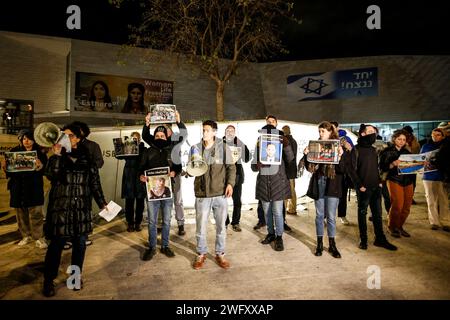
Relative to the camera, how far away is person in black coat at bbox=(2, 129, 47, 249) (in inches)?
192

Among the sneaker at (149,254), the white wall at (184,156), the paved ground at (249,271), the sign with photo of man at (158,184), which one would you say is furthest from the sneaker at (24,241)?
the sign with photo of man at (158,184)

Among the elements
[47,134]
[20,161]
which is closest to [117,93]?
[20,161]

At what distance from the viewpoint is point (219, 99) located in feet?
37.3

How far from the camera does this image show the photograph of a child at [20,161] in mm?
4848

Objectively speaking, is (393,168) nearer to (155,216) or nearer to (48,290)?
(155,216)

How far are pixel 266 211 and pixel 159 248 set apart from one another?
1974mm

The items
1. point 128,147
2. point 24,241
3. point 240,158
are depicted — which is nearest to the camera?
point 24,241

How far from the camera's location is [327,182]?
13.8 ft

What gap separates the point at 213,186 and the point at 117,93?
46.9 ft

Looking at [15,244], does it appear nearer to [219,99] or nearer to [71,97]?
[219,99]

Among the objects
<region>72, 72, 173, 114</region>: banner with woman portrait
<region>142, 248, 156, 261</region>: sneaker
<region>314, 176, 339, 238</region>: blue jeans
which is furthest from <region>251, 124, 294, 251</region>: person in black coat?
<region>72, 72, 173, 114</region>: banner with woman portrait

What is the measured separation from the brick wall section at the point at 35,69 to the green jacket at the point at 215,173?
14.4m

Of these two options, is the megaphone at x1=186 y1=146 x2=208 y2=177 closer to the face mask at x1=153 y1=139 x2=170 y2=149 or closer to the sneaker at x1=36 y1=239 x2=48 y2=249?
the face mask at x1=153 y1=139 x2=170 y2=149

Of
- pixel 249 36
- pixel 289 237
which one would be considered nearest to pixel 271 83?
pixel 249 36
